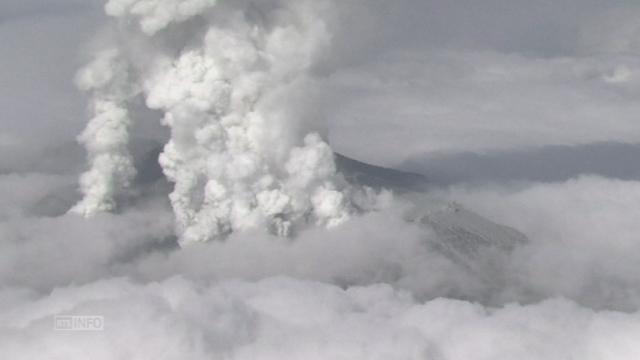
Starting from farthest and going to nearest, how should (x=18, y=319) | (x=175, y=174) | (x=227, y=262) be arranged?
(x=227, y=262) → (x=175, y=174) → (x=18, y=319)

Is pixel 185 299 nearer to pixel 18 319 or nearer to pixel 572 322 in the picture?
pixel 18 319

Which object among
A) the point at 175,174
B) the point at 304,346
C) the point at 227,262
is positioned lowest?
the point at 304,346

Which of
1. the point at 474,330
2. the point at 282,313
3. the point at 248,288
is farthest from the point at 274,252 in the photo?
the point at 474,330

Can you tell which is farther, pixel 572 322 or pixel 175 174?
pixel 572 322

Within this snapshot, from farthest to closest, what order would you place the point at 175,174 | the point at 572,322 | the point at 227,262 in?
the point at 227,262 < the point at 572,322 < the point at 175,174

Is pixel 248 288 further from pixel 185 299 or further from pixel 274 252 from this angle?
pixel 185 299

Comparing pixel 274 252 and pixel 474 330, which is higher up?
pixel 274 252

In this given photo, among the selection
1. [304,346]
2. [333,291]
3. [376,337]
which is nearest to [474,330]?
[376,337]

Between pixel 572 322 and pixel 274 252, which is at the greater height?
pixel 274 252

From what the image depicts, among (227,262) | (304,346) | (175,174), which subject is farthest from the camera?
(227,262)
